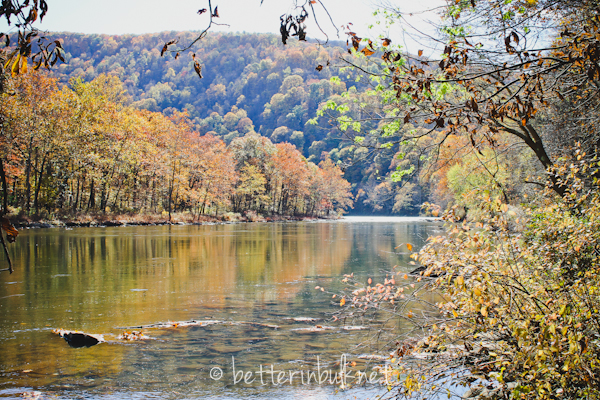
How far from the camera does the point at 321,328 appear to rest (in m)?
7.72

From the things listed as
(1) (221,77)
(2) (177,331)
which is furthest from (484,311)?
(1) (221,77)

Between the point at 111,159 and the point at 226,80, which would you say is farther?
the point at 226,80

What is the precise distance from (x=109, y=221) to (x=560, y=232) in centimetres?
3810

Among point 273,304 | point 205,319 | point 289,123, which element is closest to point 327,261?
point 273,304

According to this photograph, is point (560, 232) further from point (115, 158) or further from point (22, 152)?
point (115, 158)

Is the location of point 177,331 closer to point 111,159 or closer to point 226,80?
point 111,159

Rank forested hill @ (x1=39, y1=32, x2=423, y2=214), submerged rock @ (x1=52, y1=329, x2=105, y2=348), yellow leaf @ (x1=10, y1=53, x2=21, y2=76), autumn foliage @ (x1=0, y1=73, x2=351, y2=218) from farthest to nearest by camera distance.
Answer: forested hill @ (x1=39, y1=32, x2=423, y2=214)
autumn foliage @ (x1=0, y1=73, x2=351, y2=218)
submerged rock @ (x1=52, y1=329, x2=105, y2=348)
yellow leaf @ (x1=10, y1=53, x2=21, y2=76)

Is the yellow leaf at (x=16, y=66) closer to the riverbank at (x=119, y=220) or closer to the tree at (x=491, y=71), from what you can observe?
the tree at (x=491, y=71)

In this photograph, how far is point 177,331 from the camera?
7398mm

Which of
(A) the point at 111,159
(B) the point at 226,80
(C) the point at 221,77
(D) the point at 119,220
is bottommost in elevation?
(D) the point at 119,220

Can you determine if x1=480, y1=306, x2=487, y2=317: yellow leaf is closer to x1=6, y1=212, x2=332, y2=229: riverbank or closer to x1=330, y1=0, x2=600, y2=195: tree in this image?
x1=330, y1=0, x2=600, y2=195: tree

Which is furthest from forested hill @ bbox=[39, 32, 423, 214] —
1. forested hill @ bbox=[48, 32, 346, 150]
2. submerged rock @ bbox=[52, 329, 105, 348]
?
submerged rock @ bbox=[52, 329, 105, 348]

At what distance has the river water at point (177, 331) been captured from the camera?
531 centimetres

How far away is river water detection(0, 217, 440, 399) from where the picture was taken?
531 cm
